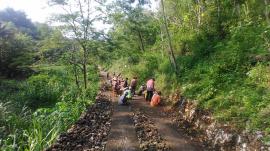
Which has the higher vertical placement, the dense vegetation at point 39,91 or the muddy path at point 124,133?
the dense vegetation at point 39,91

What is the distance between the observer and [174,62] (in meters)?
18.2

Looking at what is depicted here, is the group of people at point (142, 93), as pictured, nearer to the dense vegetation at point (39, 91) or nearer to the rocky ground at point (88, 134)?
the dense vegetation at point (39, 91)

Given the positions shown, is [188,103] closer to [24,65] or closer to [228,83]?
[228,83]

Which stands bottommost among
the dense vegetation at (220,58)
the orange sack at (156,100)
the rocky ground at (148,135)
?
the rocky ground at (148,135)

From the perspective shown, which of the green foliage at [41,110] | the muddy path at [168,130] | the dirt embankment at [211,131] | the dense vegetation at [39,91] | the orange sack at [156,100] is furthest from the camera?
the orange sack at [156,100]

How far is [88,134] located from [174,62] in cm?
879

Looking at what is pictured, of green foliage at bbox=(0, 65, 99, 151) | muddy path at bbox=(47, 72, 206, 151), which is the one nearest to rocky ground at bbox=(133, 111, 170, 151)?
muddy path at bbox=(47, 72, 206, 151)

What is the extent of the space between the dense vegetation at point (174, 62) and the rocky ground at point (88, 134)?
15.7 inches

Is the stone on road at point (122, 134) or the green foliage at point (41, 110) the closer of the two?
the green foliage at point (41, 110)

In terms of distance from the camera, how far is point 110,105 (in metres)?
17.3

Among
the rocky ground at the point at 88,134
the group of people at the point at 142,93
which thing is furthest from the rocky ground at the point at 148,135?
the group of people at the point at 142,93

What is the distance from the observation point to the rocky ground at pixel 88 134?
31.2 ft

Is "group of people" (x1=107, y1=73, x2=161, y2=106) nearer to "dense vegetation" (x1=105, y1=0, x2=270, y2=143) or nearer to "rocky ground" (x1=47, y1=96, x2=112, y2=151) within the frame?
"dense vegetation" (x1=105, y1=0, x2=270, y2=143)

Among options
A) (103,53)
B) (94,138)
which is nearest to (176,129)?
(94,138)
